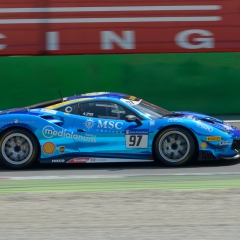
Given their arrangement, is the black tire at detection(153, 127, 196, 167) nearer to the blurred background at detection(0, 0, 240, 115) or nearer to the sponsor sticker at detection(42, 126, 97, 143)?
the sponsor sticker at detection(42, 126, 97, 143)

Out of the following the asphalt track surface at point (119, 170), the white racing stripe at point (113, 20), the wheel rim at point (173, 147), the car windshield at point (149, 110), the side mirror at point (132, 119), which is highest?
the white racing stripe at point (113, 20)

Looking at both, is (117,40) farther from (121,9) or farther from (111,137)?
(111,137)

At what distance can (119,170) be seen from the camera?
27.0 ft

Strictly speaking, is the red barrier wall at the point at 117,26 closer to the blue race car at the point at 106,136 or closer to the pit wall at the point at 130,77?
the pit wall at the point at 130,77

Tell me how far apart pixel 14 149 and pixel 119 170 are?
5.28ft

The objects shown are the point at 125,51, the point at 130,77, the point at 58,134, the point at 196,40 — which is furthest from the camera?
the point at 196,40

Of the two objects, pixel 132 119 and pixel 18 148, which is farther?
pixel 18 148

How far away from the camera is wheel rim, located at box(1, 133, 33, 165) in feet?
28.0

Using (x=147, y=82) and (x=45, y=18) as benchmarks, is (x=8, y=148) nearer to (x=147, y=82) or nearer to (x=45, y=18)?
(x=147, y=82)

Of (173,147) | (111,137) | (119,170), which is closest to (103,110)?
(111,137)

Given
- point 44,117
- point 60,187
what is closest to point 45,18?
point 44,117

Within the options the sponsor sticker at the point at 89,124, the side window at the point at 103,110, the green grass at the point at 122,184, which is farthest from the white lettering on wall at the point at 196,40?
the green grass at the point at 122,184

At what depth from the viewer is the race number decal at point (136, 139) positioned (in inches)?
330

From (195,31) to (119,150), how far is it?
728 cm
